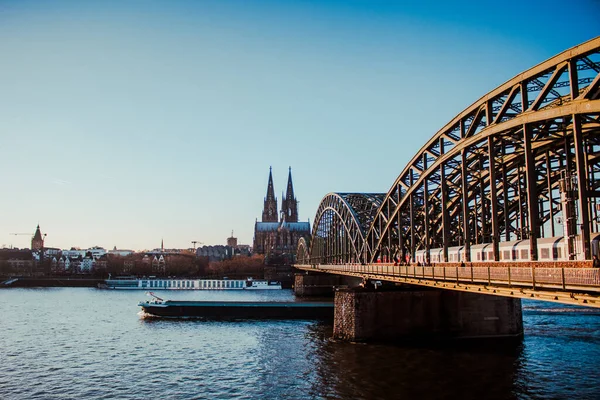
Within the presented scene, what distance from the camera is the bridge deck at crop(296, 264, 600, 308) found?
20.7 m

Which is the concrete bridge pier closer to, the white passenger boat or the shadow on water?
the white passenger boat

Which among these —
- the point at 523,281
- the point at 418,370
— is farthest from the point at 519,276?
the point at 418,370

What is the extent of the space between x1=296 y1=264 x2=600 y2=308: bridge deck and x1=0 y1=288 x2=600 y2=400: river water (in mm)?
6643

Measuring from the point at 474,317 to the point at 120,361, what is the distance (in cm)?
3235

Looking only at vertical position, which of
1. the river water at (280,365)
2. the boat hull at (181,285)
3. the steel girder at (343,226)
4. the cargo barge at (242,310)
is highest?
the steel girder at (343,226)

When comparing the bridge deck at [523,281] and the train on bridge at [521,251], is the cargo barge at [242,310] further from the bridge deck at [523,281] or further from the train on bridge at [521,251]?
the bridge deck at [523,281]

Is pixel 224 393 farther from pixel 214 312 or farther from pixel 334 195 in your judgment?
pixel 334 195

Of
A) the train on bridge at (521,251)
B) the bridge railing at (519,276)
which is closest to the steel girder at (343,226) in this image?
the train on bridge at (521,251)

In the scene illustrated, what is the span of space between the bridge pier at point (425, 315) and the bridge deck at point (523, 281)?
8.48 meters

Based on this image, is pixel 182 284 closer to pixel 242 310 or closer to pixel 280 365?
pixel 242 310

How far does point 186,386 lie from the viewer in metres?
32.8

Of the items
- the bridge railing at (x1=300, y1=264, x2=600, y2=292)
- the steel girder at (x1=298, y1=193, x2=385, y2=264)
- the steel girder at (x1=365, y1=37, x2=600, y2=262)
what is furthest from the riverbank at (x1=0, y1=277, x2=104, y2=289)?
the bridge railing at (x1=300, y1=264, x2=600, y2=292)

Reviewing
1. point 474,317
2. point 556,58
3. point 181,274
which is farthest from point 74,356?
point 181,274

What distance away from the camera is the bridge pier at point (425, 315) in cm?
4728
